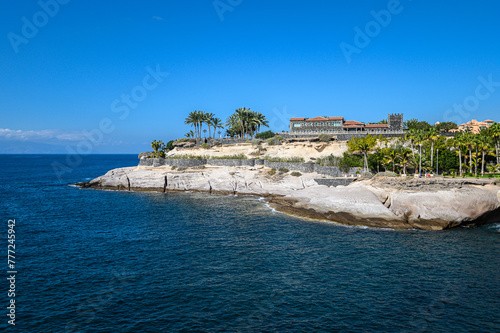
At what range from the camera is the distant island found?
4200cm

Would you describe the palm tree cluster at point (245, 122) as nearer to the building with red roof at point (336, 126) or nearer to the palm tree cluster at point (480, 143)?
the building with red roof at point (336, 126)

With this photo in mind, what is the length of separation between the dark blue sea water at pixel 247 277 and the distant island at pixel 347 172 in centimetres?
414

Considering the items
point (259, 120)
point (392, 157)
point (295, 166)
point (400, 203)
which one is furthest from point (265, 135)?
point (400, 203)

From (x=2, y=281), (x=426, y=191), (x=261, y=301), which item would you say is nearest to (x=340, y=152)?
(x=426, y=191)

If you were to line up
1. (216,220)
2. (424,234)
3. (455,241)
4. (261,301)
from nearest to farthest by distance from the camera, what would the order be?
(261,301)
(455,241)
(424,234)
(216,220)

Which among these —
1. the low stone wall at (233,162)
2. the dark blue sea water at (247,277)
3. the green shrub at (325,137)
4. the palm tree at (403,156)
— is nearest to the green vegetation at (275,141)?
the green shrub at (325,137)

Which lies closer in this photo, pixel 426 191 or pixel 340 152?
pixel 426 191

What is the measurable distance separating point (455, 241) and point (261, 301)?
24.7 metres

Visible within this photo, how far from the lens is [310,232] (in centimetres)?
3744

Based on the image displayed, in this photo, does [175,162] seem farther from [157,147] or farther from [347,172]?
[347,172]

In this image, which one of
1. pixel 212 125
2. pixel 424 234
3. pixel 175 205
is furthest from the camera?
pixel 212 125

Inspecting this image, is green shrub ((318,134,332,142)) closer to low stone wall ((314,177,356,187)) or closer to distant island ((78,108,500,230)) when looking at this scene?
distant island ((78,108,500,230))

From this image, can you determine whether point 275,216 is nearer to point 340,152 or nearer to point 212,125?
point 340,152

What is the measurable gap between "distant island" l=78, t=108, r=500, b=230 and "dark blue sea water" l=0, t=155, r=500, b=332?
13.6ft
